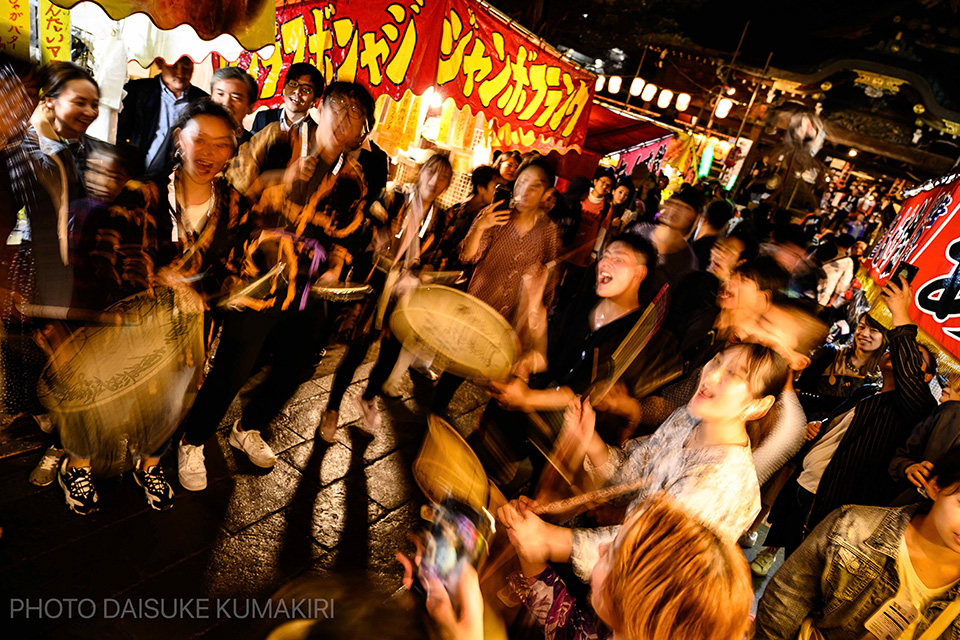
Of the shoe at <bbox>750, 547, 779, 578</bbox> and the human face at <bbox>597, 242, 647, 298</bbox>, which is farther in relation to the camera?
the shoe at <bbox>750, 547, 779, 578</bbox>

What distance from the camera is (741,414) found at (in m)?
2.04

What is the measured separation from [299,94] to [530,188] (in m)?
1.83

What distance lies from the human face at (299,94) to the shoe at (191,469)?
7.92 ft

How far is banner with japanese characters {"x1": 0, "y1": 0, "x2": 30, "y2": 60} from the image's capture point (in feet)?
8.63

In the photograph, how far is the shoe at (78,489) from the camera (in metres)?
2.78

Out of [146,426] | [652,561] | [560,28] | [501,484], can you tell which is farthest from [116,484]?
[560,28]

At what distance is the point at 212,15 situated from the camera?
301cm

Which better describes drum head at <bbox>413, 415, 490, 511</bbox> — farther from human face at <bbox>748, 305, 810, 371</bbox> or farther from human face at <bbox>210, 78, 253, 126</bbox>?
human face at <bbox>210, 78, 253, 126</bbox>

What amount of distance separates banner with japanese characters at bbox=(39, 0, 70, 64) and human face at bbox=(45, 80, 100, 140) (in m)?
1.00

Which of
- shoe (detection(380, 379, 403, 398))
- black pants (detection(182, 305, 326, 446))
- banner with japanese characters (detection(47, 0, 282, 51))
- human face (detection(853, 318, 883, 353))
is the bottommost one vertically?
shoe (detection(380, 379, 403, 398))

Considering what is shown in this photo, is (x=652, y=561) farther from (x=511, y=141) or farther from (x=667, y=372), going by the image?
(x=511, y=141)

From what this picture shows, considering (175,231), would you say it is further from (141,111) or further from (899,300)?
(899,300)

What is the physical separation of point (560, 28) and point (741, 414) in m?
13.2

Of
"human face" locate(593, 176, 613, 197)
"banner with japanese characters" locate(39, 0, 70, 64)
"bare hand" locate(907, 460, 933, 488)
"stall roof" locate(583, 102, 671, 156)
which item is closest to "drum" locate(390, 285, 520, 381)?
"bare hand" locate(907, 460, 933, 488)
